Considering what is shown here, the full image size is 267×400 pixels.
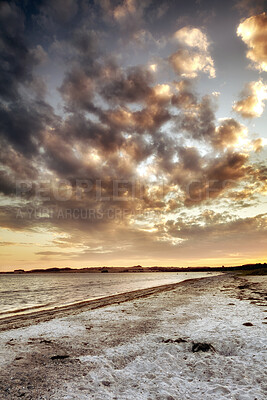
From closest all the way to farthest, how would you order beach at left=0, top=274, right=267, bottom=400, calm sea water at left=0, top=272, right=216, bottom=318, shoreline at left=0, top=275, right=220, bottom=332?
1. beach at left=0, top=274, right=267, bottom=400
2. shoreline at left=0, top=275, right=220, bottom=332
3. calm sea water at left=0, top=272, right=216, bottom=318

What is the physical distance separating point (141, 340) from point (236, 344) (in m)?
3.50

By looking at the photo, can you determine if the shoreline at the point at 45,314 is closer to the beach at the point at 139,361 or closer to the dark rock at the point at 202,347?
the beach at the point at 139,361

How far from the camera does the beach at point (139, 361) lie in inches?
194

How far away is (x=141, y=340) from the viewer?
8680mm

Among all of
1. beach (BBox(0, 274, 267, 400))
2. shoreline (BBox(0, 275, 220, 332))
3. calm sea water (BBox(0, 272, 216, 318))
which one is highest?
beach (BBox(0, 274, 267, 400))

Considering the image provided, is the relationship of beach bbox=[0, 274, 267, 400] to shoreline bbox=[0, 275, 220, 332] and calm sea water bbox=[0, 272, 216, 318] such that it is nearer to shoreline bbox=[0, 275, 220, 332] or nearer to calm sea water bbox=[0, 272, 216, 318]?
shoreline bbox=[0, 275, 220, 332]

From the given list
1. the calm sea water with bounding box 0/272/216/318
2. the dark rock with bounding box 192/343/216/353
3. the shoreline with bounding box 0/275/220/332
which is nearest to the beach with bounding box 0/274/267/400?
the dark rock with bounding box 192/343/216/353

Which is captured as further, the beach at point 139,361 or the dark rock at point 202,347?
the dark rock at point 202,347

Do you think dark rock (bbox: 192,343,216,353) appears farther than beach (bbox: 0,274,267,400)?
Yes

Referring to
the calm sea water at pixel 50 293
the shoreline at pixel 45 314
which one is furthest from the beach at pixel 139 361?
the calm sea water at pixel 50 293

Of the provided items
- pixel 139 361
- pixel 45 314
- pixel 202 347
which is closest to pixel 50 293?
pixel 45 314

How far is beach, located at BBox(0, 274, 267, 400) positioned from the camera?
194 inches

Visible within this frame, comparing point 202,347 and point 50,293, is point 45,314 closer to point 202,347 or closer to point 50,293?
point 202,347

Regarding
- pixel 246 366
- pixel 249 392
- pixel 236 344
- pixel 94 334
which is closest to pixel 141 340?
pixel 94 334
